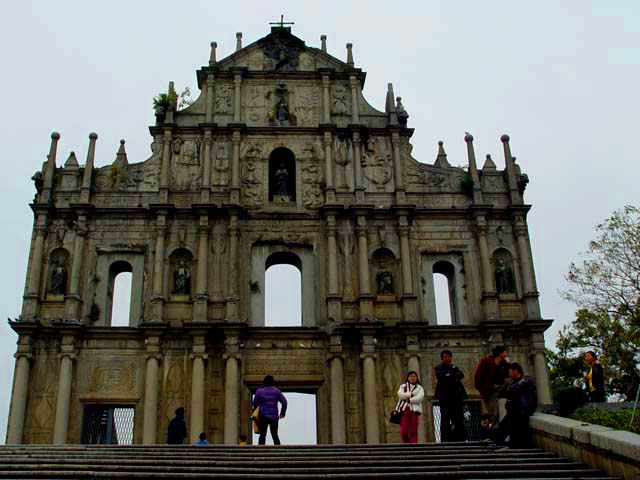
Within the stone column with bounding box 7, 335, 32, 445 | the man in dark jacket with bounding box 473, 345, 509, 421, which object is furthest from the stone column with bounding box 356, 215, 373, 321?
the stone column with bounding box 7, 335, 32, 445

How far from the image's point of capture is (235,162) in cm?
2345

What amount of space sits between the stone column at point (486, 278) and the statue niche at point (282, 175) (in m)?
5.87

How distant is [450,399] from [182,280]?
1121 centimetres

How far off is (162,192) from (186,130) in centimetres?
255

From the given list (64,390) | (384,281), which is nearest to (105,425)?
(64,390)

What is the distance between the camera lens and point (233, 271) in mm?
21781

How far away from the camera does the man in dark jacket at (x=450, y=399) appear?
1248 cm

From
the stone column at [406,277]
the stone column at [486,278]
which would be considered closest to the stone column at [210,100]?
the stone column at [406,277]

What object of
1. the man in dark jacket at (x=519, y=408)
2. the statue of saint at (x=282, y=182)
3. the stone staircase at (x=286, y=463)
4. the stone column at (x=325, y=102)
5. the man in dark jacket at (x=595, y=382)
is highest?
the stone column at (x=325, y=102)

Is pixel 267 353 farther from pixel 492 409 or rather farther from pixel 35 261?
pixel 492 409

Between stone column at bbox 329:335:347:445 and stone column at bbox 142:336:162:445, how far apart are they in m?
4.71

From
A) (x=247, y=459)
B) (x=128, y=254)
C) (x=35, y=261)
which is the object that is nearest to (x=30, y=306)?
(x=35, y=261)

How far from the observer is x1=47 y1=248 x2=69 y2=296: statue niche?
2148 centimetres

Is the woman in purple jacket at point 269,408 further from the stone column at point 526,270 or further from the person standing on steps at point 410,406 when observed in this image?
the stone column at point 526,270
